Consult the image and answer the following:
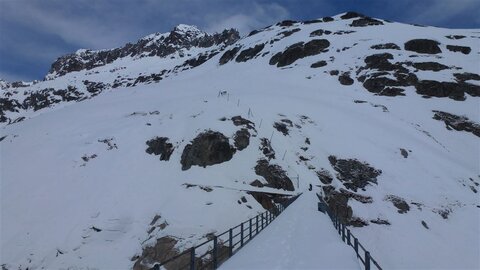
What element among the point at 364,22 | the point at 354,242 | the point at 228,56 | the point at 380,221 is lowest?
the point at 354,242

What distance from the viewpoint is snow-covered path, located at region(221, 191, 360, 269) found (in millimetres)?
10367

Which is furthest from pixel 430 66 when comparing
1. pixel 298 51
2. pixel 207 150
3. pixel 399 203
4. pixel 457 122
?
pixel 207 150

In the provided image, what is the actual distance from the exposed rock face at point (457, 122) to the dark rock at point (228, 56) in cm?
5589

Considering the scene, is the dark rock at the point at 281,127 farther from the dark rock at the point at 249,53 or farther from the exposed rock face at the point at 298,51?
the dark rock at the point at 249,53

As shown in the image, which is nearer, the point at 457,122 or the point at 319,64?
the point at 457,122

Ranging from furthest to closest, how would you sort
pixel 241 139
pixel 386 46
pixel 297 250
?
1. pixel 386 46
2. pixel 241 139
3. pixel 297 250

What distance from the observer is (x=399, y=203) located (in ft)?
94.3

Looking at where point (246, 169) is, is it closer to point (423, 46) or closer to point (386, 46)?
point (386, 46)

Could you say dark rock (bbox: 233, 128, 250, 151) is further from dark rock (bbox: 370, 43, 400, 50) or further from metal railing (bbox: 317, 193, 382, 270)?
dark rock (bbox: 370, 43, 400, 50)

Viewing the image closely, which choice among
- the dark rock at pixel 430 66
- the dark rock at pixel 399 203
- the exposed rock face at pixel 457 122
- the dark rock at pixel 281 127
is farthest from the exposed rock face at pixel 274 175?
the dark rock at pixel 430 66

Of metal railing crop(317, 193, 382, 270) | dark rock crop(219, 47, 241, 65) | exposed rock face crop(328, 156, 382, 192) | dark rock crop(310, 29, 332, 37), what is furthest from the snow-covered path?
dark rock crop(219, 47, 241, 65)

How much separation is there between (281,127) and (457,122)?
2264cm

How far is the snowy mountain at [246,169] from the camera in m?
21.7

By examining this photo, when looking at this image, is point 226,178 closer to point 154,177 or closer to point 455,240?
point 154,177
